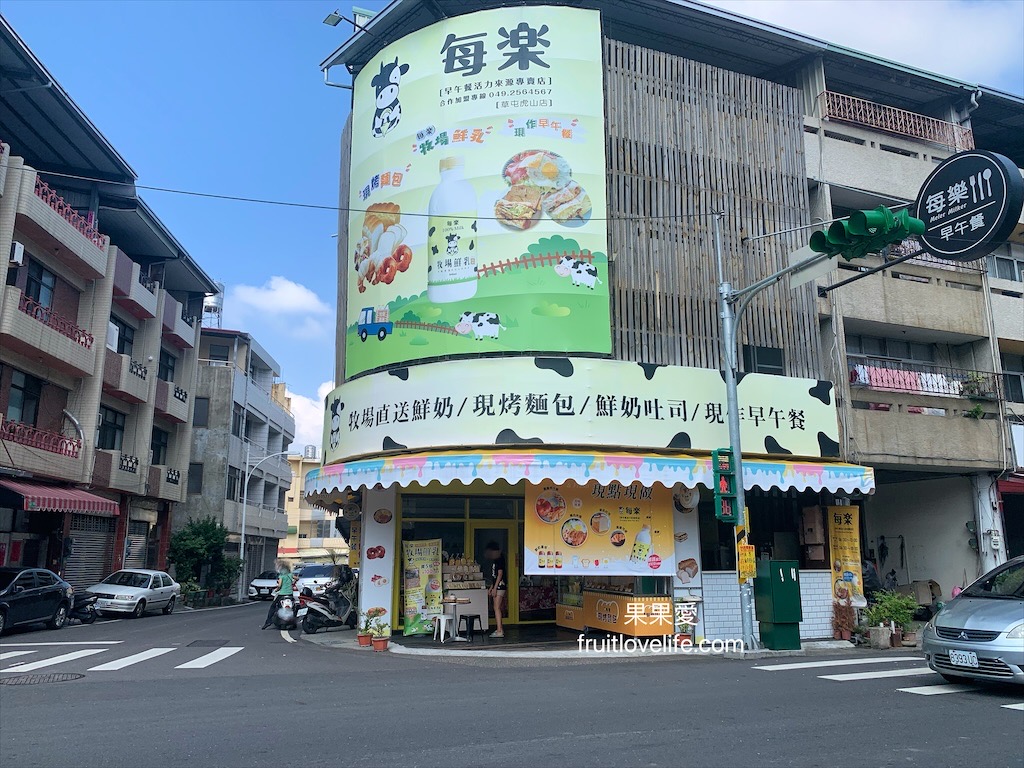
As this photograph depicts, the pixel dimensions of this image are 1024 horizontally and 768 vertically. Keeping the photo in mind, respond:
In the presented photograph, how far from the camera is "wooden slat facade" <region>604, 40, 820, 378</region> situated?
56.5ft

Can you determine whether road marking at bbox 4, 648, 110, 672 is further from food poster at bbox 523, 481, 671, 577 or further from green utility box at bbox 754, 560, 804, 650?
green utility box at bbox 754, 560, 804, 650

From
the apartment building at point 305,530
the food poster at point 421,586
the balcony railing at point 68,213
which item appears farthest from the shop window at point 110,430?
the apartment building at point 305,530

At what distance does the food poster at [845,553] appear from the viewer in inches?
661

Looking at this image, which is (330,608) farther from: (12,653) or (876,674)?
(876,674)

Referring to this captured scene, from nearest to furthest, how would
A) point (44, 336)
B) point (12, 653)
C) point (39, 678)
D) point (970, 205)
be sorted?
point (39, 678), point (970, 205), point (12, 653), point (44, 336)

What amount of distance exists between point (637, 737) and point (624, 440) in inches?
338

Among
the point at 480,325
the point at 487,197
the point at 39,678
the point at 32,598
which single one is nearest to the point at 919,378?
the point at 480,325

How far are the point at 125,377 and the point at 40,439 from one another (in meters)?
6.24

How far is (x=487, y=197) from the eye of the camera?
16906 millimetres

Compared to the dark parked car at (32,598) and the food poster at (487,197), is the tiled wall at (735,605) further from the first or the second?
the dark parked car at (32,598)

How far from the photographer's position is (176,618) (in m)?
26.2

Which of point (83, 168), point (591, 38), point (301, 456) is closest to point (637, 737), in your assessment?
point (591, 38)

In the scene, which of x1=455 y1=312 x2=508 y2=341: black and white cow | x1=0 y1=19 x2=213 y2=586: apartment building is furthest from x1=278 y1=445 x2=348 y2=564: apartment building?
x1=455 y1=312 x2=508 y2=341: black and white cow

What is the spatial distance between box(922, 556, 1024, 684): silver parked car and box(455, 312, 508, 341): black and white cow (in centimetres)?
924
